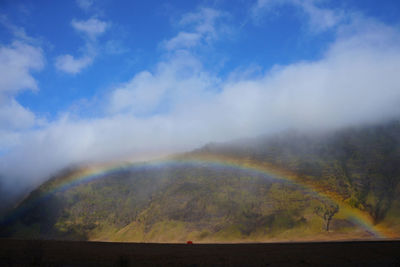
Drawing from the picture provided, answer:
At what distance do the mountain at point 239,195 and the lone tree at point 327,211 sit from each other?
1.10 ft

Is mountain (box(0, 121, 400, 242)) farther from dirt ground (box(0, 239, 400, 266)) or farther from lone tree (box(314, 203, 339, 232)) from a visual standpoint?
dirt ground (box(0, 239, 400, 266))

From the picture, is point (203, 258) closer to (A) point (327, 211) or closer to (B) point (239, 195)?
(A) point (327, 211)

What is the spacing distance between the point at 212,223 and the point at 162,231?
20.4 m

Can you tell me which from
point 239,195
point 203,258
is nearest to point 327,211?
point 239,195

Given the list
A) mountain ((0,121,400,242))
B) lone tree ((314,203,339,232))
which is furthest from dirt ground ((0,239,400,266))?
lone tree ((314,203,339,232))

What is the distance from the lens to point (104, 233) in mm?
133125

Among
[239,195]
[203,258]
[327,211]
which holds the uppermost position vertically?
[239,195]

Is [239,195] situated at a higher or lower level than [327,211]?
higher

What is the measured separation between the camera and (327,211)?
102m

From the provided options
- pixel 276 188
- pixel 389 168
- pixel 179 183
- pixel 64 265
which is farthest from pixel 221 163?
pixel 64 265

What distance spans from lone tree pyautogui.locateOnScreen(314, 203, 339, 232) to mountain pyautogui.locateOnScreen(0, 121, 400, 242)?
0.33m

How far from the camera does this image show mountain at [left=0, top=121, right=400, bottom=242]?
102788mm

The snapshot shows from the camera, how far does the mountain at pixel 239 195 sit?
4047 inches

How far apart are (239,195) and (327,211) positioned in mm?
37886
